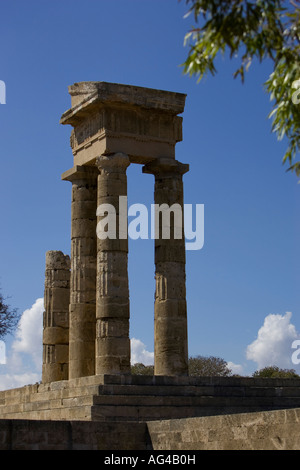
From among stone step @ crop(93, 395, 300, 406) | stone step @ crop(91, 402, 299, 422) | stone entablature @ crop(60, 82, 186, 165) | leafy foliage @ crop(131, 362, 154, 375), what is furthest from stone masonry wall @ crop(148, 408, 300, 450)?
leafy foliage @ crop(131, 362, 154, 375)

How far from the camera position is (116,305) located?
90.7 ft

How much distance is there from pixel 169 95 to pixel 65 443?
12752 mm

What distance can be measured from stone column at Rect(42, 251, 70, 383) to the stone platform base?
3173 millimetres

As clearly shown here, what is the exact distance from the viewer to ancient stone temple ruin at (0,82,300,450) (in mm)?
25250

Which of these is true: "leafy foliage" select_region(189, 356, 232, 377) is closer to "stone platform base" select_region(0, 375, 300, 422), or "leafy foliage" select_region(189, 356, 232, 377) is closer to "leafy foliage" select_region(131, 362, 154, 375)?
"leafy foliage" select_region(131, 362, 154, 375)

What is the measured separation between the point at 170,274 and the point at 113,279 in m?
1.94

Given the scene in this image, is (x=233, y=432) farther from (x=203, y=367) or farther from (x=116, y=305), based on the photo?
(x=203, y=367)

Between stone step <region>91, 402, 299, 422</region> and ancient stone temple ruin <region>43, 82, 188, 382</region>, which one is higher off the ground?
ancient stone temple ruin <region>43, 82, 188, 382</region>

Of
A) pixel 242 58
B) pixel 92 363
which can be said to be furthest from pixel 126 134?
pixel 242 58

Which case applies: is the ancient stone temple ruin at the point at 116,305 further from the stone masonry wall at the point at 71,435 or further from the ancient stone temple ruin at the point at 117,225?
the stone masonry wall at the point at 71,435

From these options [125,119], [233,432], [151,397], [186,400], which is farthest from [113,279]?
[233,432]
